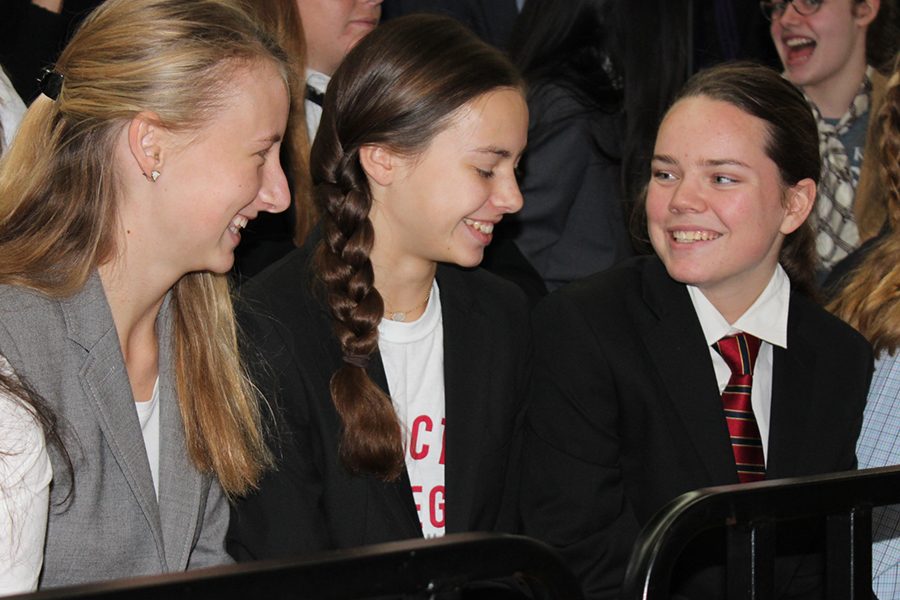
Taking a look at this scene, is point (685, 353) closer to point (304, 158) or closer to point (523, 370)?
point (523, 370)

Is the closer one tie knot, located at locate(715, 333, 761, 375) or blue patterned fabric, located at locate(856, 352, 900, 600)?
blue patterned fabric, located at locate(856, 352, 900, 600)

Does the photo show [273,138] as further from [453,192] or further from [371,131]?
[453,192]

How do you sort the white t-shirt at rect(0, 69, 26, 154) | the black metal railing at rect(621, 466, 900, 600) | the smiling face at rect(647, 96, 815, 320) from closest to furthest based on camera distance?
the black metal railing at rect(621, 466, 900, 600) < the smiling face at rect(647, 96, 815, 320) < the white t-shirt at rect(0, 69, 26, 154)

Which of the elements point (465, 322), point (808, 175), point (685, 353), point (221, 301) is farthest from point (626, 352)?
point (221, 301)

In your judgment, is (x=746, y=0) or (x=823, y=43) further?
(x=746, y=0)

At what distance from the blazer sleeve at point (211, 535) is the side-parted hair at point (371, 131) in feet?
0.83

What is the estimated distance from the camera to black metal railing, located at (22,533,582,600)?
1308mm

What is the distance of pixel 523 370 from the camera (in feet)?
8.73

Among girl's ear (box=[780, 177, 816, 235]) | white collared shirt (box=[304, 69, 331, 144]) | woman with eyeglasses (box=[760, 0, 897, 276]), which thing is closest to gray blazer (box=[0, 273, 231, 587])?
white collared shirt (box=[304, 69, 331, 144])

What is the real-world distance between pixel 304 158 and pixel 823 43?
2020 millimetres

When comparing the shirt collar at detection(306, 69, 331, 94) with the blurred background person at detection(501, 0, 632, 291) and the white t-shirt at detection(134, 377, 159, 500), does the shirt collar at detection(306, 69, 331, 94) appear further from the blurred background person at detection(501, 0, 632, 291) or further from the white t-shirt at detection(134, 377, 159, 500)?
the white t-shirt at detection(134, 377, 159, 500)

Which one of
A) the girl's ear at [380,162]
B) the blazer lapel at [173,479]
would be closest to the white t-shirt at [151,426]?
the blazer lapel at [173,479]

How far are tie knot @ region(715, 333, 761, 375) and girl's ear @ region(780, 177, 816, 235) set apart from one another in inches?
10.7

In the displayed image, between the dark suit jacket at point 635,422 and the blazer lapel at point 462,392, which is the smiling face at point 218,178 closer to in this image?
the blazer lapel at point 462,392
